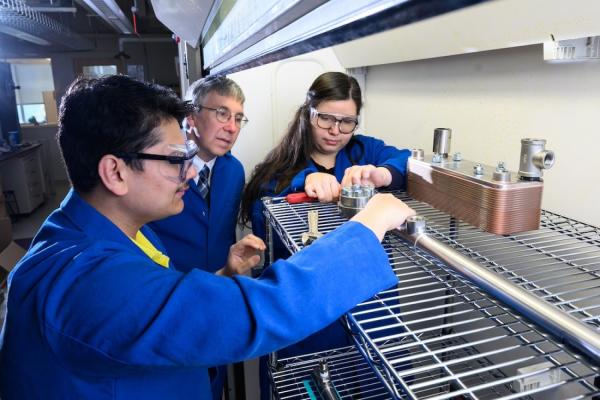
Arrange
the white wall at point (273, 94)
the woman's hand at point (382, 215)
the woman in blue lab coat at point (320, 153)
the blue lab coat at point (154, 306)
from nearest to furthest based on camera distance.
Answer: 1. the blue lab coat at point (154, 306)
2. the woman's hand at point (382, 215)
3. the woman in blue lab coat at point (320, 153)
4. the white wall at point (273, 94)

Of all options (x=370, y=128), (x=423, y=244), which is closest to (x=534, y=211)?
(x=423, y=244)

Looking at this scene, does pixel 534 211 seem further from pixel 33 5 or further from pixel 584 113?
pixel 33 5

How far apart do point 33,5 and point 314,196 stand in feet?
14.5

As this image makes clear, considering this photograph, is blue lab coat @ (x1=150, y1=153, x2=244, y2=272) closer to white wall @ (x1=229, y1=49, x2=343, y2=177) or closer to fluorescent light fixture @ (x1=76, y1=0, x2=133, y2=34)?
white wall @ (x1=229, y1=49, x2=343, y2=177)

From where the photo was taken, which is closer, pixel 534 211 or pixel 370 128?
pixel 534 211

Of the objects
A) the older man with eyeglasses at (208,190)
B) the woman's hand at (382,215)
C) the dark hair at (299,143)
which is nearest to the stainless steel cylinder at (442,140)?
the woman's hand at (382,215)

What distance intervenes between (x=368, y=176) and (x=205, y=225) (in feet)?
2.27

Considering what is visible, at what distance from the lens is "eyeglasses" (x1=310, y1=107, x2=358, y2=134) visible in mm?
1316

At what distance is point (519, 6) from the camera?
2.81 ft

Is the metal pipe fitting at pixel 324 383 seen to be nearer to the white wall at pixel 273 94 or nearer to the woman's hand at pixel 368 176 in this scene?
the woman's hand at pixel 368 176

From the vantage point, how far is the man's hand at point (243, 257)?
1128 mm

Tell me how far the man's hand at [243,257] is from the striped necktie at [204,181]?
40 centimetres

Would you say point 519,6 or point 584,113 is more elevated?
point 519,6

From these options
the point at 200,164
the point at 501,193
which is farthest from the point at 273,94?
the point at 501,193
